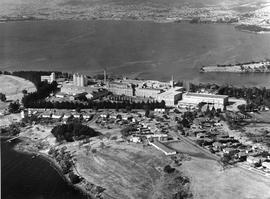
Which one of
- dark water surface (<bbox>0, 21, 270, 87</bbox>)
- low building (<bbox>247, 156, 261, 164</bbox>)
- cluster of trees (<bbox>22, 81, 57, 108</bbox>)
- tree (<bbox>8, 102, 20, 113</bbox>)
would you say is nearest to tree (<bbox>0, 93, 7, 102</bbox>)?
cluster of trees (<bbox>22, 81, 57, 108</bbox>)

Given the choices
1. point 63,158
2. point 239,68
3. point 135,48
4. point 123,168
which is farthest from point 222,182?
point 135,48

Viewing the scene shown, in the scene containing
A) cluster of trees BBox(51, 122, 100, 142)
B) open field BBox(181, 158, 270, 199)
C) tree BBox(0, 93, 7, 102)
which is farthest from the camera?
tree BBox(0, 93, 7, 102)

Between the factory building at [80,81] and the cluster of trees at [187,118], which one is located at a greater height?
the factory building at [80,81]

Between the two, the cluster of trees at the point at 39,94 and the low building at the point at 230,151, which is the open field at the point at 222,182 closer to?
the low building at the point at 230,151

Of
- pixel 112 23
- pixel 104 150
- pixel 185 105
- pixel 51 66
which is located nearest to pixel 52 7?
pixel 112 23

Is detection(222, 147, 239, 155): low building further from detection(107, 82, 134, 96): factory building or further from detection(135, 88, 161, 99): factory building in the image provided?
detection(107, 82, 134, 96): factory building

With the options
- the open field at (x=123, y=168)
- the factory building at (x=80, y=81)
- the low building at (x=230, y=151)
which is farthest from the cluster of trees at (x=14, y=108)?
the low building at (x=230, y=151)

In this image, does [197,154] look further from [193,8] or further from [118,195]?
[193,8]
